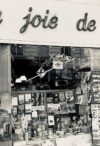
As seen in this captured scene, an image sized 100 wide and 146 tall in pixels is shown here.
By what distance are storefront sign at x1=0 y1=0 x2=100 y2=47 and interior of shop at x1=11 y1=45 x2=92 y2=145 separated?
171 mm

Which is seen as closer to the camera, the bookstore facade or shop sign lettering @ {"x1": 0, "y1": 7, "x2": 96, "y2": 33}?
the bookstore facade

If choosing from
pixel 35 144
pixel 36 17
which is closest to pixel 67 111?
pixel 35 144

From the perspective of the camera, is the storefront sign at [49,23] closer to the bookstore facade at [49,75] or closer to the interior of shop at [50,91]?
the bookstore facade at [49,75]

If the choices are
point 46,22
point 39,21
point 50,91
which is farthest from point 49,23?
point 50,91

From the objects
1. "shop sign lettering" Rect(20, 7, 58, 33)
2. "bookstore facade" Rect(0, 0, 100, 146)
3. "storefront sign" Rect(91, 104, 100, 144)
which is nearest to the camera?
"bookstore facade" Rect(0, 0, 100, 146)

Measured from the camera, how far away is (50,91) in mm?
8758

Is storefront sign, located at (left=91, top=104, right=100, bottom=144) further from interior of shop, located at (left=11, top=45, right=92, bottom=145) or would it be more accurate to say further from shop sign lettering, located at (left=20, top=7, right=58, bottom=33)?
shop sign lettering, located at (left=20, top=7, right=58, bottom=33)

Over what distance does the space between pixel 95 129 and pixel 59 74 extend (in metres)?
1.36

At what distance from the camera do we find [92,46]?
30.2ft

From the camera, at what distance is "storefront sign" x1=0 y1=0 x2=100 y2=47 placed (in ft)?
Answer: 27.7

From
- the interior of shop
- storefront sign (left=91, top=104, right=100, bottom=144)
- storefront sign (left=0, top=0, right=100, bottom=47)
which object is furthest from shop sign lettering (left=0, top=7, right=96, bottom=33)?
storefront sign (left=91, top=104, right=100, bottom=144)

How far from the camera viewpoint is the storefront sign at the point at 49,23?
8438 mm

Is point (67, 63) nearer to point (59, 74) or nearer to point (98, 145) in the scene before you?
point (59, 74)

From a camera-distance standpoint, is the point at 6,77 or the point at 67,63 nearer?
the point at 6,77
